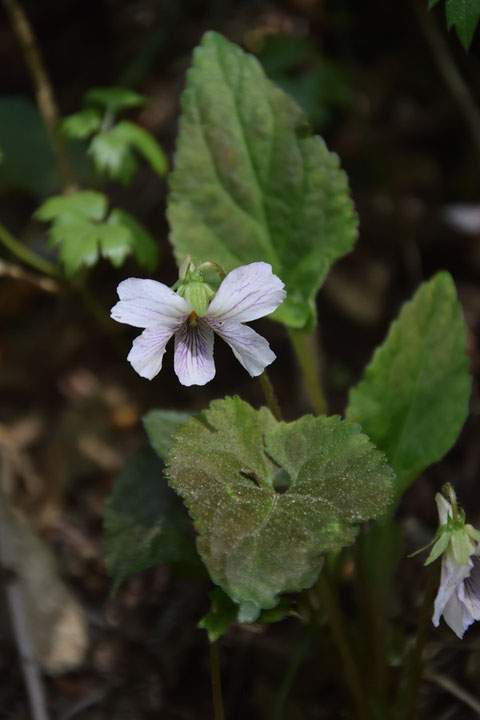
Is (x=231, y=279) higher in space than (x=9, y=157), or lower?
higher

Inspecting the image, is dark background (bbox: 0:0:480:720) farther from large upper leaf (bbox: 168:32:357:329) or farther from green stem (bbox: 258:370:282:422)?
large upper leaf (bbox: 168:32:357:329)

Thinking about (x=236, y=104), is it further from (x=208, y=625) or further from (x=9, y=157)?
(x=9, y=157)

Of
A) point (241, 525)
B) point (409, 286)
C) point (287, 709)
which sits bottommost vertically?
point (287, 709)

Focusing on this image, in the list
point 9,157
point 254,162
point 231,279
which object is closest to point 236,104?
point 254,162

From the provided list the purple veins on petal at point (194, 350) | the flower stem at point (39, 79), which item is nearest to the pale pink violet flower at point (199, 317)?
the purple veins on petal at point (194, 350)

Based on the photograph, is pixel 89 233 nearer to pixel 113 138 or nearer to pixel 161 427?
pixel 113 138

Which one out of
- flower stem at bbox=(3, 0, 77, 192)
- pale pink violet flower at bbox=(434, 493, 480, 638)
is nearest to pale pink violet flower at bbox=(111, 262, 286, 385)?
pale pink violet flower at bbox=(434, 493, 480, 638)

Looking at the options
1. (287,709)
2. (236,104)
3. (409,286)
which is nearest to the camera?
(236,104)
